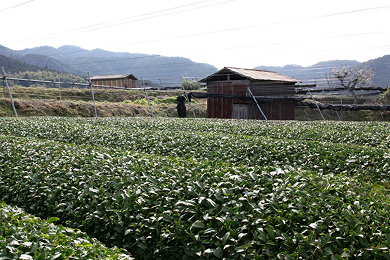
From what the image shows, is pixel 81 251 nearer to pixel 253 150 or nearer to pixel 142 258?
pixel 142 258

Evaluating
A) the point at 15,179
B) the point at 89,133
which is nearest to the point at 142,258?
the point at 15,179

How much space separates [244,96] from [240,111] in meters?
2.17

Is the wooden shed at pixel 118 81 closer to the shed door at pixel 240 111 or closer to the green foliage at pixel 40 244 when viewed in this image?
the shed door at pixel 240 111

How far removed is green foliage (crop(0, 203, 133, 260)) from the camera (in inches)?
95.9

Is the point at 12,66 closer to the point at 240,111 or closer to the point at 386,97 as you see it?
the point at 240,111

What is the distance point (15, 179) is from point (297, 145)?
6.69 m

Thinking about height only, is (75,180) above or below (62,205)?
above

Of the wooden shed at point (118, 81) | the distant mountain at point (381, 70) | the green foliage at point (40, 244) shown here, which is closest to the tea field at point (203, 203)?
the green foliage at point (40, 244)

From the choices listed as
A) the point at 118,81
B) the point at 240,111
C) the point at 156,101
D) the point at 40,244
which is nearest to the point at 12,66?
the point at 118,81

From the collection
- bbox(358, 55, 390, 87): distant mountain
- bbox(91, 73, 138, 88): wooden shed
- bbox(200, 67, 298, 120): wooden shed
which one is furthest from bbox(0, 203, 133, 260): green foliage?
bbox(358, 55, 390, 87): distant mountain

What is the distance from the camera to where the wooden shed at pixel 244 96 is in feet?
86.3

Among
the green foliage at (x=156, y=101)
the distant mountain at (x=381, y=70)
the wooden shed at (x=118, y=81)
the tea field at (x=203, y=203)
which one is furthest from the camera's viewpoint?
the distant mountain at (x=381, y=70)

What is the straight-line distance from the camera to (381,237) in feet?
9.27

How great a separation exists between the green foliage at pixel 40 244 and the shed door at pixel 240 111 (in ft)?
81.1
